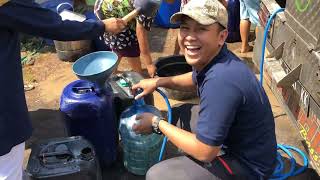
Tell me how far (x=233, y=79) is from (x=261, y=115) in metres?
0.31

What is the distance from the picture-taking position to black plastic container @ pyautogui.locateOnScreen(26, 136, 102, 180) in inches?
108

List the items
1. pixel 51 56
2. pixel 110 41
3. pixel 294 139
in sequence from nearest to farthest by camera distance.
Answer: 1. pixel 294 139
2. pixel 110 41
3. pixel 51 56

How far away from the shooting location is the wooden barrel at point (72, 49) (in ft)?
17.6

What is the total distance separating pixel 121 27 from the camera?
2836 millimetres

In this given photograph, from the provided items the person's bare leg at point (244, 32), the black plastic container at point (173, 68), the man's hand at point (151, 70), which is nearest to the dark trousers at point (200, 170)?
the black plastic container at point (173, 68)

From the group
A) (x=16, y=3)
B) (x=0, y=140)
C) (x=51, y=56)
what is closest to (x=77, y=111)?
(x=0, y=140)

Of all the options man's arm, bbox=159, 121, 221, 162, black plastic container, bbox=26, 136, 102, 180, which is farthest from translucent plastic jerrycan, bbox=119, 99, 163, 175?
man's arm, bbox=159, 121, 221, 162

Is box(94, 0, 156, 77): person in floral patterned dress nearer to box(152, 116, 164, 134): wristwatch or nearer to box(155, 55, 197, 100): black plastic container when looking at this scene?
box(155, 55, 197, 100): black plastic container

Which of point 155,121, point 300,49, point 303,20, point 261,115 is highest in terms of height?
point 303,20

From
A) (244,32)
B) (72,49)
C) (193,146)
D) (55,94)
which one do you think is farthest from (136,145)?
(244,32)

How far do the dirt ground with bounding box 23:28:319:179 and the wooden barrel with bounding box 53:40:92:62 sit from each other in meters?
0.12

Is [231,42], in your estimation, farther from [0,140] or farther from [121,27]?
[0,140]

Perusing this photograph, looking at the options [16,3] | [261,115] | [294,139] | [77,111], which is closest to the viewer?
[16,3]

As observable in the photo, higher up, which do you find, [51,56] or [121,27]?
[121,27]
